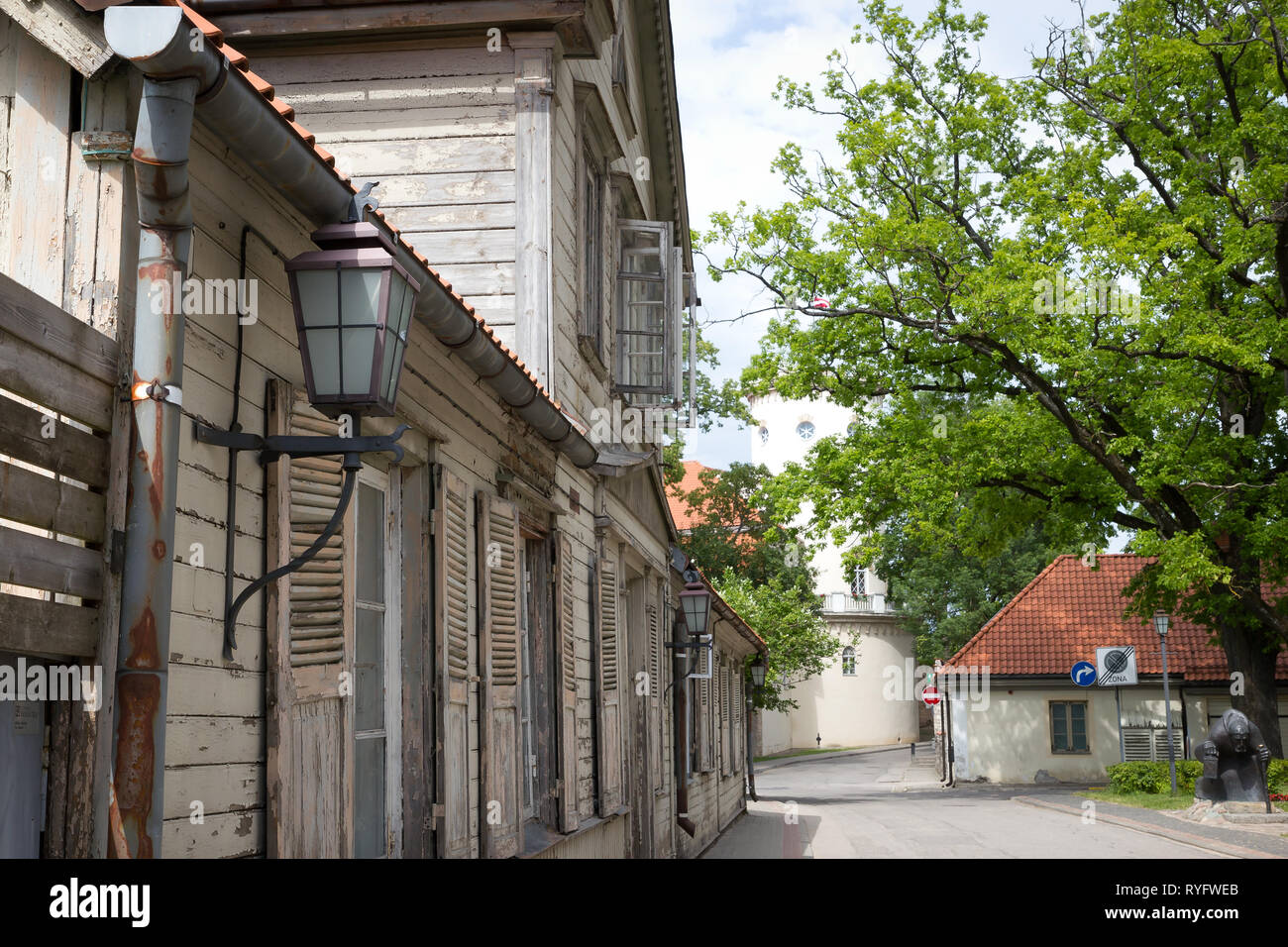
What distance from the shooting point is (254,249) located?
429 cm

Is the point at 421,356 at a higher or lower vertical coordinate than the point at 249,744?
higher

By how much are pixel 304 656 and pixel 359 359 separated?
3.41 feet

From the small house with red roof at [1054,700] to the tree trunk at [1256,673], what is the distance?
743 centimetres

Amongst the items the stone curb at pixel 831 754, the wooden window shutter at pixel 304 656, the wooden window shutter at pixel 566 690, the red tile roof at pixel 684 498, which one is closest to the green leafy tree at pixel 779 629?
the stone curb at pixel 831 754

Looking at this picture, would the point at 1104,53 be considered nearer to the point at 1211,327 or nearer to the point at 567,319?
the point at 1211,327

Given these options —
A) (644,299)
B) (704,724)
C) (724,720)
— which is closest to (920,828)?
(704,724)

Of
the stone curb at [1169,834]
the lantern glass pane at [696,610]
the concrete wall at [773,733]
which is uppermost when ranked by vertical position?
the lantern glass pane at [696,610]

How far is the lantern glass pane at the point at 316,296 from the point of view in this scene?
3.93m

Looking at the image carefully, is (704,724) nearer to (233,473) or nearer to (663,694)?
(663,694)

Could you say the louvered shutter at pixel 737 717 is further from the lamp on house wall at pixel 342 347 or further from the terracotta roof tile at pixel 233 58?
the terracotta roof tile at pixel 233 58

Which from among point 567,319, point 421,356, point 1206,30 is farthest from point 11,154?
point 1206,30

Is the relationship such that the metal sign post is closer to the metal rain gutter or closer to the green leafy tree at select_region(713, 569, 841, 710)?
the green leafy tree at select_region(713, 569, 841, 710)

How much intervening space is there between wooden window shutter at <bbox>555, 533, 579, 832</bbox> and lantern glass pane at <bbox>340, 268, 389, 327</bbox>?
4.79m

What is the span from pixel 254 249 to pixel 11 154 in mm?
825
